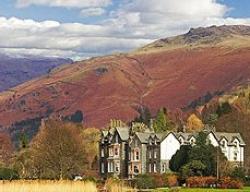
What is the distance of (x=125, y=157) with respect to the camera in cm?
11062

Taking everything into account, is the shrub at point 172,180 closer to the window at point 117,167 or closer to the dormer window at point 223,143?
the dormer window at point 223,143

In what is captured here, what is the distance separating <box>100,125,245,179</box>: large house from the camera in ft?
346

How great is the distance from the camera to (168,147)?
105625 mm

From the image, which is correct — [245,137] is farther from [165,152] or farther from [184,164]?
[184,164]

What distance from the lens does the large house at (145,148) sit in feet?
346

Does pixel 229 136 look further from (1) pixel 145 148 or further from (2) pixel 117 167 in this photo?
(2) pixel 117 167

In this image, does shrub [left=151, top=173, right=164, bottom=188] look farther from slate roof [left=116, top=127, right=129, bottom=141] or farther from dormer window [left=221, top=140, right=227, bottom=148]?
dormer window [left=221, top=140, right=227, bottom=148]

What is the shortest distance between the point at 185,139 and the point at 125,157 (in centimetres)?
1144

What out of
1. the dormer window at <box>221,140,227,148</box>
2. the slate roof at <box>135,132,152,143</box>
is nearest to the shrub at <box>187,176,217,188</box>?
the slate roof at <box>135,132,152,143</box>

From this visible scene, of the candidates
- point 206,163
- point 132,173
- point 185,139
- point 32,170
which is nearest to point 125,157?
point 132,173

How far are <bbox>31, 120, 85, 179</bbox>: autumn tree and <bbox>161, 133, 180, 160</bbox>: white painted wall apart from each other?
1328 cm

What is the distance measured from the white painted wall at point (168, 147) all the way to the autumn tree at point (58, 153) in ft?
43.6

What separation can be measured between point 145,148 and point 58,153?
16.1 metres

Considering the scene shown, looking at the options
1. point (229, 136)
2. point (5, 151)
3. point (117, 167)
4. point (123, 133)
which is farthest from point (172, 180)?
point (5, 151)
